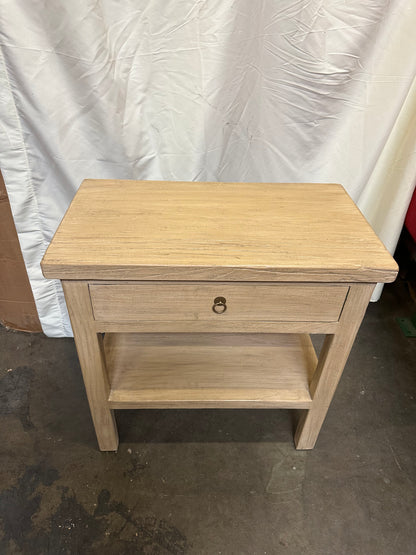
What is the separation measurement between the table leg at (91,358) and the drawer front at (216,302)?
2cm

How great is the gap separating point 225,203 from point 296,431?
2.31 feet

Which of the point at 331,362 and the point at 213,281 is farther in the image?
the point at 331,362

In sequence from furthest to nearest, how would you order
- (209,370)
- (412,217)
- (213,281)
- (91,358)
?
(412,217)
(209,370)
(91,358)
(213,281)

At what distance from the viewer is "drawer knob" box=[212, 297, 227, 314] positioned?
73cm

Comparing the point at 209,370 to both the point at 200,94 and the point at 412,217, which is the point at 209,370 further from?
the point at 412,217

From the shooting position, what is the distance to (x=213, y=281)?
70 cm

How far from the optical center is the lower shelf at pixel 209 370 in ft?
3.02

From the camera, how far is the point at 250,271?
2.21 ft

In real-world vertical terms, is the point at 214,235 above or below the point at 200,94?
below

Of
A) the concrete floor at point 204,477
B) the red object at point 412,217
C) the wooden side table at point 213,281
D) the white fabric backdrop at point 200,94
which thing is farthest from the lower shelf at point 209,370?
the red object at point 412,217

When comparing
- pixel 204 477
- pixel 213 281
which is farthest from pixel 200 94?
pixel 204 477

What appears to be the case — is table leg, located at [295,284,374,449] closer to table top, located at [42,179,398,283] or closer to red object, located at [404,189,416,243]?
table top, located at [42,179,398,283]

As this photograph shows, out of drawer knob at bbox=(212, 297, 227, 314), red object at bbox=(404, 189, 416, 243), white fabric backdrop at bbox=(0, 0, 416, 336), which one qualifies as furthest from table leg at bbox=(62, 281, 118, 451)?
red object at bbox=(404, 189, 416, 243)

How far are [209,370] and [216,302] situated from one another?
32 centimetres
